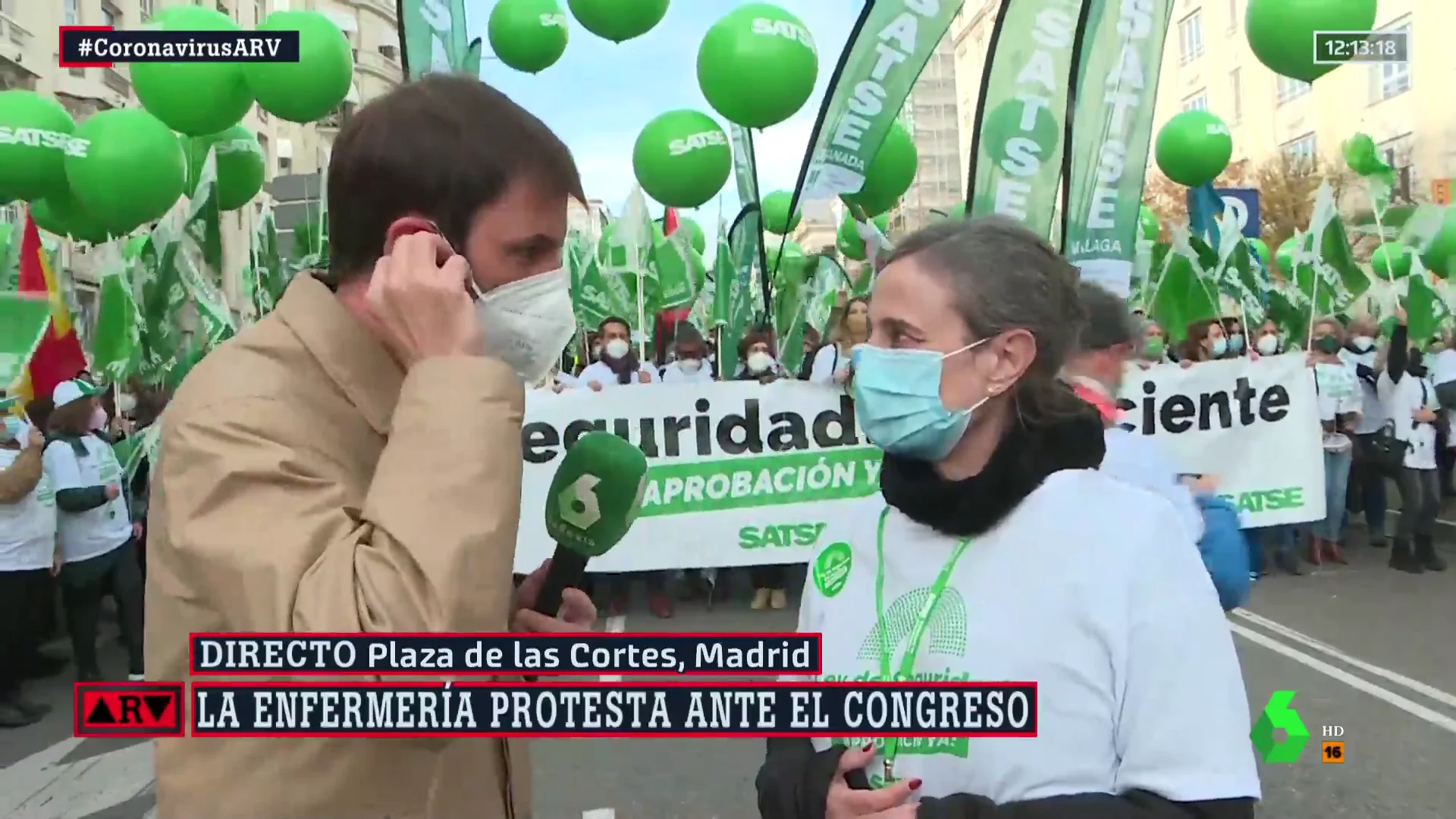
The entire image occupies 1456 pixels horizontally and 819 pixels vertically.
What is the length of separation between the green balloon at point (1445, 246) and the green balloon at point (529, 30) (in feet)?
30.9

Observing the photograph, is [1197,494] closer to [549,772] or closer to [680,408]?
[549,772]

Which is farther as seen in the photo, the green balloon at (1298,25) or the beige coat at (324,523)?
the green balloon at (1298,25)

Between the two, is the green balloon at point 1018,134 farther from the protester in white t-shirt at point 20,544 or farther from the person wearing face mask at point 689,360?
the protester in white t-shirt at point 20,544

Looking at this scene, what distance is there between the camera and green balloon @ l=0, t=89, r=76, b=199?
8.71m

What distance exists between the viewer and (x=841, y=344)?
26.9 ft

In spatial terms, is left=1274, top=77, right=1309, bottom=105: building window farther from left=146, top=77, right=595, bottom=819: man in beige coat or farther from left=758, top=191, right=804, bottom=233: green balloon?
left=146, top=77, right=595, bottom=819: man in beige coat

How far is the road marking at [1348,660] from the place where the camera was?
549 centimetres

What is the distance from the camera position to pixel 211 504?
102 cm

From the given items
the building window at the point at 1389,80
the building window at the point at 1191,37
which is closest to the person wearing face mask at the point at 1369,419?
the building window at the point at 1389,80

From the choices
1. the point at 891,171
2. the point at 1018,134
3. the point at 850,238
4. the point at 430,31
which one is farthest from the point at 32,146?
the point at 850,238

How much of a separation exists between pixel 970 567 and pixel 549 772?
3703mm

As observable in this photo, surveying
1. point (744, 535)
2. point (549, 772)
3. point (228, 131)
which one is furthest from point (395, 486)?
point (228, 131)

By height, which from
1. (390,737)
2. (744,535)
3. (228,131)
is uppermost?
(228,131)

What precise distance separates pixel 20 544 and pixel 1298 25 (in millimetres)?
8624
